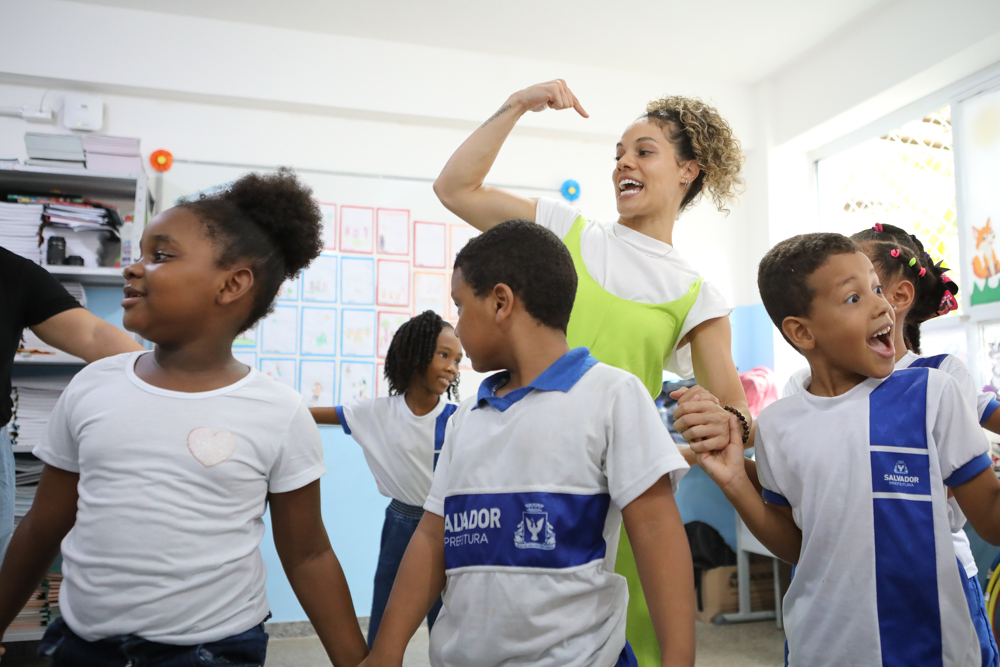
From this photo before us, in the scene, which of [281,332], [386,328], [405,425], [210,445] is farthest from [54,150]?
[210,445]

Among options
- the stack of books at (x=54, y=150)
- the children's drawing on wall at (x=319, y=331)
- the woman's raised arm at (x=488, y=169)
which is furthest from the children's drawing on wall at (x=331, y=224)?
the woman's raised arm at (x=488, y=169)

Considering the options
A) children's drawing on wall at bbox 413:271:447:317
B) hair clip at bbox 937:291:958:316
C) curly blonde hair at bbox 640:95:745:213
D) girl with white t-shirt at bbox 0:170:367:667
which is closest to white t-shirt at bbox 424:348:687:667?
girl with white t-shirt at bbox 0:170:367:667

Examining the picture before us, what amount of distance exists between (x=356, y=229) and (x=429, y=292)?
50 centimetres

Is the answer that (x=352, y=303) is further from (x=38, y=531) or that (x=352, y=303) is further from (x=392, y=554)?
(x=38, y=531)

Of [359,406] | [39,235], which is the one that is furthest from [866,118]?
[39,235]

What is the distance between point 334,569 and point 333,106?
309 centimetres

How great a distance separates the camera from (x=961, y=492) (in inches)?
40.5

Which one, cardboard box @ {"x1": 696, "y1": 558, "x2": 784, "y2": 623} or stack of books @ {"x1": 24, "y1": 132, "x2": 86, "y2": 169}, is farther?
cardboard box @ {"x1": 696, "y1": 558, "x2": 784, "y2": 623}

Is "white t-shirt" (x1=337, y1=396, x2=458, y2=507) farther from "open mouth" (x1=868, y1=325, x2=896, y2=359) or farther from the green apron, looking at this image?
"open mouth" (x1=868, y1=325, x2=896, y2=359)

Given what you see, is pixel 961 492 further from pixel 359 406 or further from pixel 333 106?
pixel 333 106

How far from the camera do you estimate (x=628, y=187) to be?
1.44 meters

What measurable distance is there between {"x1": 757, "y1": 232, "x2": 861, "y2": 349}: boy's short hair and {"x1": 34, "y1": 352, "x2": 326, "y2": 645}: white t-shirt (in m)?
0.82

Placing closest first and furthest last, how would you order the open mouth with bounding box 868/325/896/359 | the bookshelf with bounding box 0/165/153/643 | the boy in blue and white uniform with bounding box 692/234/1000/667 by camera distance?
1. the boy in blue and white uniform with bounding box 692/234/1000/667
2. the open mouth with bounding box 868/325/896/359
3. the bookshelf with bounding box 0/165/153/643

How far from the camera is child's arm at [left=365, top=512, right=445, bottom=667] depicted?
1.00 meters
